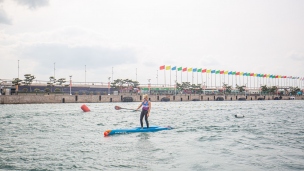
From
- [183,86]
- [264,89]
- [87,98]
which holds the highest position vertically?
[183,86]

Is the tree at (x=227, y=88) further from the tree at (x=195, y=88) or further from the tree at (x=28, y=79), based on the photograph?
the tree at (x=28, y=79)

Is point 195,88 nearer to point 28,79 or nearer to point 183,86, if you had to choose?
point 183,86

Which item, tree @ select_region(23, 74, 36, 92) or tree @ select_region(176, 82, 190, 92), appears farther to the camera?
tree @ select_region(176, 82, 190, 92)

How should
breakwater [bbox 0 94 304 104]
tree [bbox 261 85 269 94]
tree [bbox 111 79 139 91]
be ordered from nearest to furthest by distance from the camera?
breakwater [bbox 0 94 304 104] < tree [bbox 111 79 139 91] < tree [bbox 261 85 269 94]

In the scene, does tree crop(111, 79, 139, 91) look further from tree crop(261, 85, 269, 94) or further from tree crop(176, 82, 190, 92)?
tree crop(261, 85, 269, 94)

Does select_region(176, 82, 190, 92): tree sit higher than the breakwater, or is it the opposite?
select_region(176, 82, 190, 92): tree

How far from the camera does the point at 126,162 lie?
40.1ft

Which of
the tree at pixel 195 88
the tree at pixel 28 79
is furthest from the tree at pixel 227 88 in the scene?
the tree at pixel 28 79

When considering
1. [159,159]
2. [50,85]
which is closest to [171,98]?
[50,85]

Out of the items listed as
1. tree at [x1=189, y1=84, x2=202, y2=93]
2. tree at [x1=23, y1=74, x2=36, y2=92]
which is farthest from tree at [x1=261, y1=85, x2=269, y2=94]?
tree at [x1=23, y1=74, x2=36, y2=92]

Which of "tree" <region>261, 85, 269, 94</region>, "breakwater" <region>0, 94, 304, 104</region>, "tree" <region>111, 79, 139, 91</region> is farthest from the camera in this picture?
"tree" <region>261, 85, 269, 94</region>

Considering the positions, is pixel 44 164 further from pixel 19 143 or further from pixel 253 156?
pixel 253 156

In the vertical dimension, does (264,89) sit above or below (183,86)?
below

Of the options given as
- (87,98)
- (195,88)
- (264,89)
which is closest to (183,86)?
(195,88)
